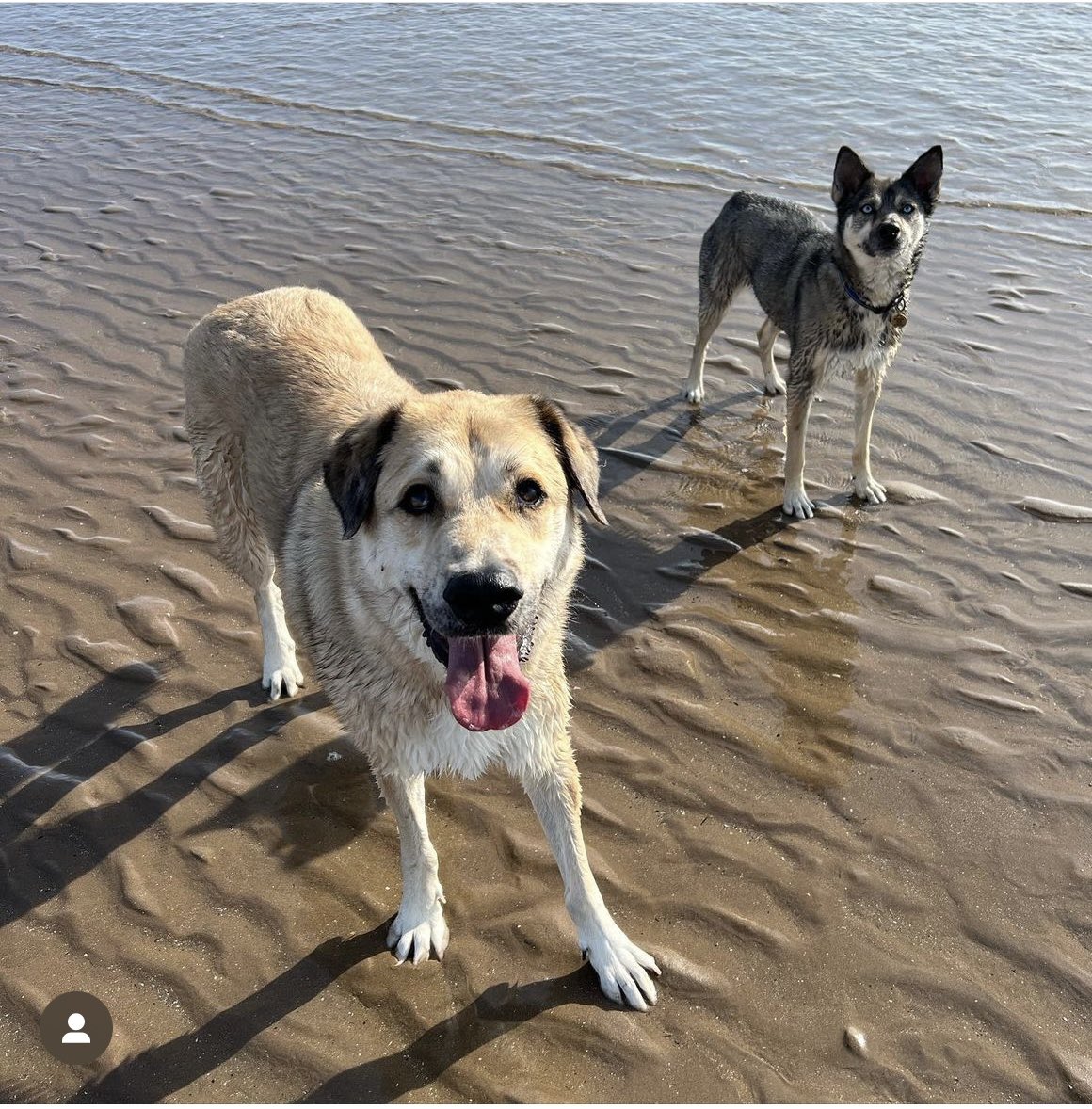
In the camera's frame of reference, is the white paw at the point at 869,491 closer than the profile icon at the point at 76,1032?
No

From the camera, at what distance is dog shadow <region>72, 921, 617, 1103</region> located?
9.96ft

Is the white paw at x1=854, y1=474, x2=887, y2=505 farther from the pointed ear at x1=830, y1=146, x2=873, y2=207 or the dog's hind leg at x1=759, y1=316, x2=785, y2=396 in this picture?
the pointed ear at x1=830, y1=146, x2=873, y2=207

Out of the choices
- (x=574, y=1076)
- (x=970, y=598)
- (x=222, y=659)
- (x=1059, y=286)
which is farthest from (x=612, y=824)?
(x=1059, y=286)

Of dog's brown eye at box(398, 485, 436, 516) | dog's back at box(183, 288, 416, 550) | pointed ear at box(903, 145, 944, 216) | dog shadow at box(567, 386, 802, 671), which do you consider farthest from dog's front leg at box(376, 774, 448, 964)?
pointed ear at box(903, 145, 944, 216)

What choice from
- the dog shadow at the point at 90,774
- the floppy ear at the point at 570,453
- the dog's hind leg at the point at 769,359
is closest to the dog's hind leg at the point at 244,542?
the dog shadow at the point at 90,774

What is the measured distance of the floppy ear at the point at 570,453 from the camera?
3.41 metres

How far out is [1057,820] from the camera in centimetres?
396

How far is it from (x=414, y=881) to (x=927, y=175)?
5.62m

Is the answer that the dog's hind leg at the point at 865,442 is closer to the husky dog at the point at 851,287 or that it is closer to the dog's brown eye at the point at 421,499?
the husky dog at the point at 851,287

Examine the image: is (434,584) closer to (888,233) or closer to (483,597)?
(483,597)

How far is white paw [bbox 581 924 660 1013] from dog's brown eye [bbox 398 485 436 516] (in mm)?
1877

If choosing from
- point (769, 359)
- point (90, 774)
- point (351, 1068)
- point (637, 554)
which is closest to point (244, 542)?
point (90, 774)

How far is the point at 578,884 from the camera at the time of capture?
3420 mm

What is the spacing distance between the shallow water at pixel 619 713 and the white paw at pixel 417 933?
11 centimetres
